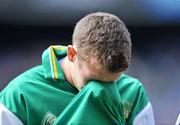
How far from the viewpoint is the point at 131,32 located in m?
1.98

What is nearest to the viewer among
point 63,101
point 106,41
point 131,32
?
point 106,41

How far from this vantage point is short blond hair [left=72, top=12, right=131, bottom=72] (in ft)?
2.91

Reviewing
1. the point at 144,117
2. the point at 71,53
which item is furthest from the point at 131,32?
the point at 71,53

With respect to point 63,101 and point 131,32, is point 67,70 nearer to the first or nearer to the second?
point 63,101

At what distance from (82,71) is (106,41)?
93 mm

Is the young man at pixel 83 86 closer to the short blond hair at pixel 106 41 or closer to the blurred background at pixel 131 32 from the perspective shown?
the short blond hair at pixel 106 41

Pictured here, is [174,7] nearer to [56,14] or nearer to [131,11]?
[131,11]

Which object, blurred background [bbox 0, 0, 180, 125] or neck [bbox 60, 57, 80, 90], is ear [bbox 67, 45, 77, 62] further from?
blurred background [bbox 0, 0, 180, 125]

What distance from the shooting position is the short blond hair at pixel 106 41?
89 cm

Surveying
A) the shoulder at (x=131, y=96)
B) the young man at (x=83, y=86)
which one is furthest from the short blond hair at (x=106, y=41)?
the shoulder at (x=131, y=96)

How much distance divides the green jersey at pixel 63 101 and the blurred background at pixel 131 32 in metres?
0.80

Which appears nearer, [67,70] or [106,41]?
[106,41]

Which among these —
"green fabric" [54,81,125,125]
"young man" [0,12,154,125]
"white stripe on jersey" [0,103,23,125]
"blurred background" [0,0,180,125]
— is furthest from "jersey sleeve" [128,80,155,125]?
"blurred background" [0,0,180,125]

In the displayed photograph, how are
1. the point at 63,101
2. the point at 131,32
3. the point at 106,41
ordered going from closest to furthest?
the point at 106,41
the point at 63,101
the point at 131,32
